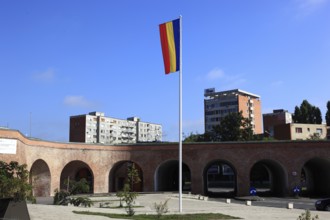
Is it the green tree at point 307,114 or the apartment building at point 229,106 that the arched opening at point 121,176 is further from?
the apartment building at point 229,106

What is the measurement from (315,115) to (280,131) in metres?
9.47

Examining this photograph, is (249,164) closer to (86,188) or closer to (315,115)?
(86,188)

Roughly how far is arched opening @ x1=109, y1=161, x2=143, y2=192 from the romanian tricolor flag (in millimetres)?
23181

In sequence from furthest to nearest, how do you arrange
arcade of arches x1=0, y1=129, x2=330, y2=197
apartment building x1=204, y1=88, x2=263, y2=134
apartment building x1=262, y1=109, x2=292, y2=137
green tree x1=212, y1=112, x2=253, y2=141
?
1. apartment building x1=204, y1=88, x2=263, y2=134
2. apartment building x1=262, y1=109, x2=292, y2=137
3. green tree x1=212, y1=112, x2=253, y2=141
4. arcade of arches x1=0, y1=129, x2=330, y2=197

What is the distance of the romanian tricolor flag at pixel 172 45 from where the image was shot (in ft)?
71.8

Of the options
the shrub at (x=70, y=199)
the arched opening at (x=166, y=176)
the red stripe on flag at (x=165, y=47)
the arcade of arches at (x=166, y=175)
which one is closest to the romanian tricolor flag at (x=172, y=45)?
the red stripe on flag at (x=165, y=47)

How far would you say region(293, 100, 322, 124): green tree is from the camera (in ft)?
289

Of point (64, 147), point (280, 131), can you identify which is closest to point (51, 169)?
point (64, 147)

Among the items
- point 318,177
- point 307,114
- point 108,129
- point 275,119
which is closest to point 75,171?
Result: point 318,177

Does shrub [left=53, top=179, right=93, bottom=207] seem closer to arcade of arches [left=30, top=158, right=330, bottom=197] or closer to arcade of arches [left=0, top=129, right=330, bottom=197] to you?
arcade of arches [left=0, top=129, right=330, bottom=197]

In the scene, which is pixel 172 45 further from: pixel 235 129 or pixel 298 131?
pixel 298 131

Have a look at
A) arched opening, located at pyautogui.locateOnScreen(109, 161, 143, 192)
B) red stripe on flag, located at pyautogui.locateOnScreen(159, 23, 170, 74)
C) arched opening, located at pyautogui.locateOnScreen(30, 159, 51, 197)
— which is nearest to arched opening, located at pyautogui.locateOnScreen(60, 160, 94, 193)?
arched opening, located at pyautogui.locateOnScreen(109, 161, 143, 192)

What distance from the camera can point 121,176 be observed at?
1900 inches

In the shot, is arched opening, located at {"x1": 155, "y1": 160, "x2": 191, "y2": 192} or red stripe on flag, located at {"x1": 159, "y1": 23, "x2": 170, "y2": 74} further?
arched opening, located at {"x1": 155, "y1": 160, "x2": 191, "y2": 192}
